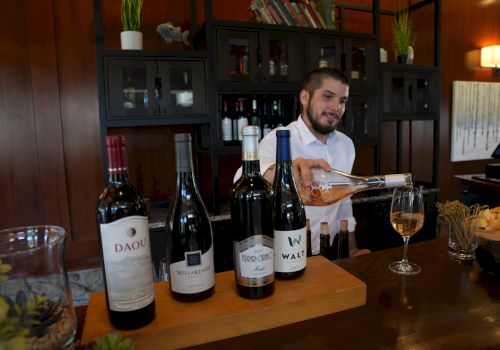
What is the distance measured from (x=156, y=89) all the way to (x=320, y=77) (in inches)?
39.4

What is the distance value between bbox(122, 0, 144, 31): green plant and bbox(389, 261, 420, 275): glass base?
6.37 ft

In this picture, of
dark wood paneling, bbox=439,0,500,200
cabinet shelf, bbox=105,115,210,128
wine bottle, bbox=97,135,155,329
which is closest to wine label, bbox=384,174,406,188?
wine bottle, bbox=97,135,155,329

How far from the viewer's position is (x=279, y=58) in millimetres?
2412

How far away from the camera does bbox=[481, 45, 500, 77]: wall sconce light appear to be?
3.84 m

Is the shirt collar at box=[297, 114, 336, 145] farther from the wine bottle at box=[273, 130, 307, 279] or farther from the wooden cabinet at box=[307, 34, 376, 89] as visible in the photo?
the wine bottle at box=[273, 130, 307, 279]

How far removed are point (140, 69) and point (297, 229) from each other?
1747 mm

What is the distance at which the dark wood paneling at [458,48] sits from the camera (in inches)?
150

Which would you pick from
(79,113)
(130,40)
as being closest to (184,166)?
(130,40)

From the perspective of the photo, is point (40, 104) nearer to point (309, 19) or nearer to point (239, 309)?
point (309, 19)

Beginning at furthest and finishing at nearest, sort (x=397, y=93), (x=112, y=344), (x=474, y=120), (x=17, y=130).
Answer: (x=474, y=120) → (x=397, y=93) → (x=17, y=130) → (x=112, y=344)

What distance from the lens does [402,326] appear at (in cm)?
67

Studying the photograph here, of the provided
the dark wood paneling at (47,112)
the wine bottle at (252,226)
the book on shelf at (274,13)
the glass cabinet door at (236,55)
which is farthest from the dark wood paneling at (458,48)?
the wine bottle at (252,226)

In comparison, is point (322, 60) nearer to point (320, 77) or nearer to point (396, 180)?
point (320, 77)

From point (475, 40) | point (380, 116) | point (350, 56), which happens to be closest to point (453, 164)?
point (475, 40)
